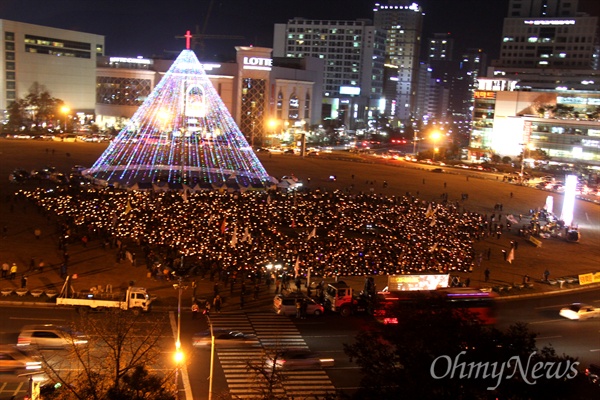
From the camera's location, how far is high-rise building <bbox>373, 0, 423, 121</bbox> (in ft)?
513

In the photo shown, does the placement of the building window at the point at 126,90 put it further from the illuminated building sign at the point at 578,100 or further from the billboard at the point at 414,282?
the billboard at the point at 414,282

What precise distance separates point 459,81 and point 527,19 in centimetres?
9414

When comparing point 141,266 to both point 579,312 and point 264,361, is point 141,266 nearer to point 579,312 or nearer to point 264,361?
point 264,361

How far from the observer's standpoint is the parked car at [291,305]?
19.4m

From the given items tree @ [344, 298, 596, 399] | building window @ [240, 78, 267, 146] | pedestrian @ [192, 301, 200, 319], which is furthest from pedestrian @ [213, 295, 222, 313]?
building window @ [240, 78, 267, 146]

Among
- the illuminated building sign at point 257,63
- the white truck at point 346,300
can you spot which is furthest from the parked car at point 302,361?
the illuminated building sign at point 257,63

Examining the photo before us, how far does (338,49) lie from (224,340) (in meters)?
112

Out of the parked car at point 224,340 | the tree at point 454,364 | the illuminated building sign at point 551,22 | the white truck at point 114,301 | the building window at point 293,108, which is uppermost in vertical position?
the illuminated building sign at point 551,22

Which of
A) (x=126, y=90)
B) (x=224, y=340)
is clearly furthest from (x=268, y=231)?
(x=126, y=90)

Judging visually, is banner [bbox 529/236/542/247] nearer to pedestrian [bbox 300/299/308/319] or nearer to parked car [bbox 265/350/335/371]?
pedestrian [bbox 300/299/308/319]

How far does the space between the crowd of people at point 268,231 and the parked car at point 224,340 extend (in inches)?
234

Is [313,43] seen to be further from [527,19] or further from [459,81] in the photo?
[459,81]

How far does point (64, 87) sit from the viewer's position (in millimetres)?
81500

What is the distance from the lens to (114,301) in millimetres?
18469
